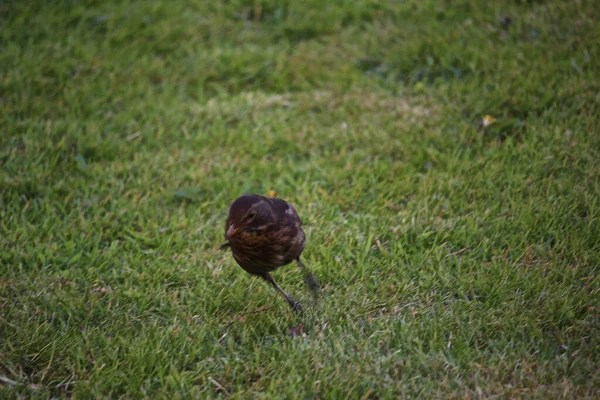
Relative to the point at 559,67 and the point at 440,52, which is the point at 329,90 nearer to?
the point at 440,52

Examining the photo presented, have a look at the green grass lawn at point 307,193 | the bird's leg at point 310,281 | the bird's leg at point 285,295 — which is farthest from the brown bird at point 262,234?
the green grass lawn at point 307,193

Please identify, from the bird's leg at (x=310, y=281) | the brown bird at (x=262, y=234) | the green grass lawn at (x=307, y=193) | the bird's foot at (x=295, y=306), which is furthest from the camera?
the bird's leg at (x=310, y=281)

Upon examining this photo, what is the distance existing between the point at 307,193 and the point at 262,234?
50.6 inches

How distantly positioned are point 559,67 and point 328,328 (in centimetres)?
344

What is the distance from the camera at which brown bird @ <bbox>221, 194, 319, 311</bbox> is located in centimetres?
331

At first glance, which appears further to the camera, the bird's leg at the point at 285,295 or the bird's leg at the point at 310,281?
the bird's leg at the point at 310,281

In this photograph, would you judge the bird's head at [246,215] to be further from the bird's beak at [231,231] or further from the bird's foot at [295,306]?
the bird's foot at [295,306]

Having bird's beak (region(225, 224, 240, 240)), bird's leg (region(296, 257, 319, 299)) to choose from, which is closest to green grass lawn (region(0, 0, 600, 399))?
bird's leg (region(296, 257, 319, 299))

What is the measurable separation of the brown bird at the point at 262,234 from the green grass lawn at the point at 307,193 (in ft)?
1.02

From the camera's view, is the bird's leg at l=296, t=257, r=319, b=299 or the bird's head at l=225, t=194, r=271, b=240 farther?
the bird's leg at l=296, t=257, r=319, b=299

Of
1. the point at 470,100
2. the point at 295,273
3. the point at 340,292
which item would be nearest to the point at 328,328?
the point at 340,292

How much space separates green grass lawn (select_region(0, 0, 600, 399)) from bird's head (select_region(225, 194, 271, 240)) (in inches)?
21.0

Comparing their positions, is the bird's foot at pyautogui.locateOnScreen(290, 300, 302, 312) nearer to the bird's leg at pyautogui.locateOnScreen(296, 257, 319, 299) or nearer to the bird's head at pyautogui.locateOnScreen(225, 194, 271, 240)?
the bird's leg at pyautogui.locateOnScreen(296, 257, 319, 299)

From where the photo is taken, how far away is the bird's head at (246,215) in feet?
10.8
